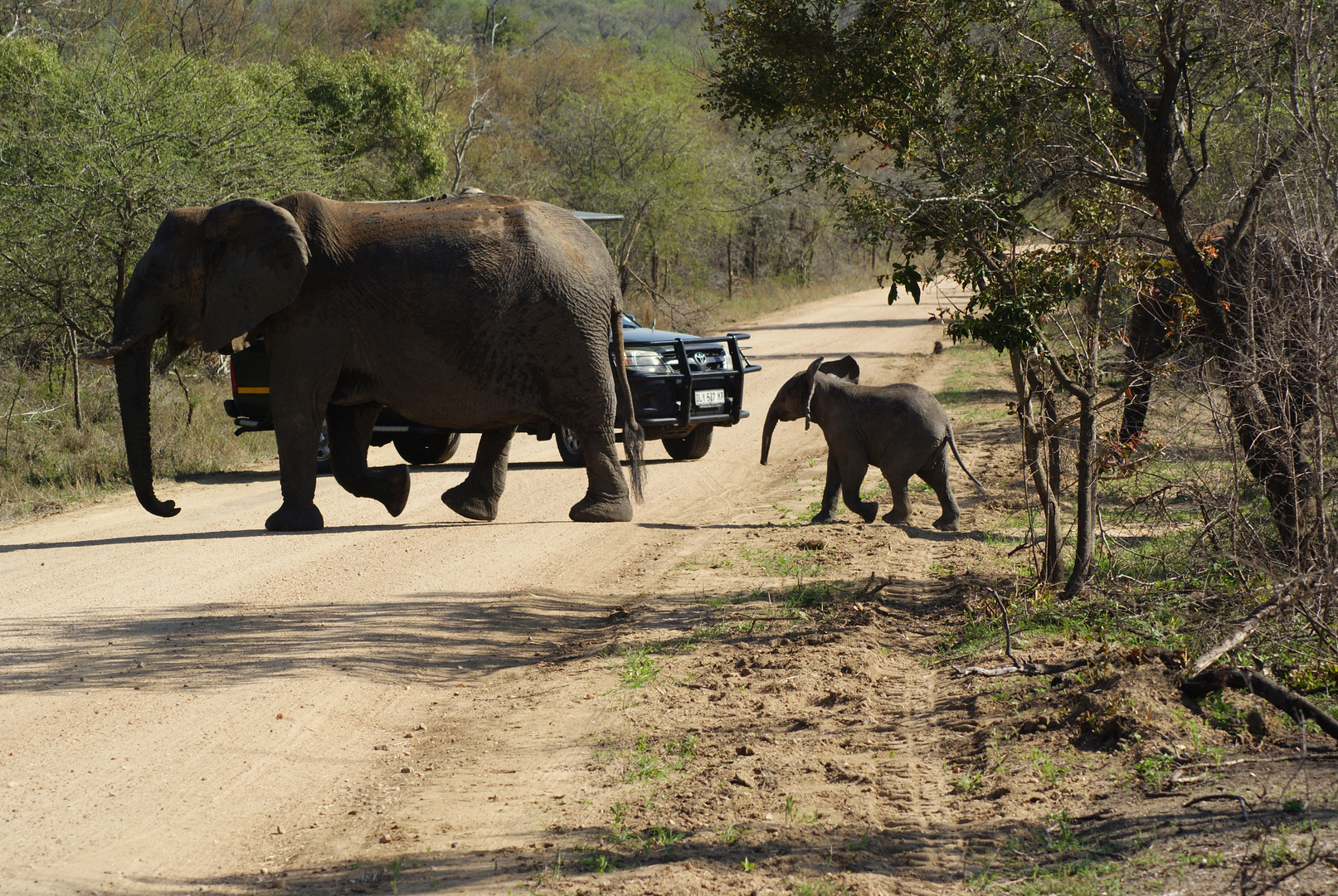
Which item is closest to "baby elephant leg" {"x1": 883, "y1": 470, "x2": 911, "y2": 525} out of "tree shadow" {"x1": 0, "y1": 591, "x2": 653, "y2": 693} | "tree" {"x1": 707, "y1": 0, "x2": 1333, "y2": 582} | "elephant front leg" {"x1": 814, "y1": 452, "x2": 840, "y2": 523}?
"elephant front leg" {"x1": 814, "y1": 452, "x2": 840, "y2": 523}

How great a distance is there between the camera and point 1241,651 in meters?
5.16

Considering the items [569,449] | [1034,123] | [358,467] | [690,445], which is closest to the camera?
[1034,123]

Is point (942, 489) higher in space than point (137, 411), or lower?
lower

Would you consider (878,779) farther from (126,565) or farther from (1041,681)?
(126,565)

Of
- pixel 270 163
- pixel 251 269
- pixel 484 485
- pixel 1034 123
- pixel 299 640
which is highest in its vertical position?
pixel 270 163

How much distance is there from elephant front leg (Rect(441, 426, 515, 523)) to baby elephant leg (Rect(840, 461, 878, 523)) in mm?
2900

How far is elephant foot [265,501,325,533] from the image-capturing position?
959cm

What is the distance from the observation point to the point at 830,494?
9.66m

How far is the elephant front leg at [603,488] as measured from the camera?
980 centimetres

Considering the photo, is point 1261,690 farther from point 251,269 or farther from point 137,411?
point 137,411

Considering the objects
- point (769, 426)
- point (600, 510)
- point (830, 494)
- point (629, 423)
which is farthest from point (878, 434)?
point (600, 510)

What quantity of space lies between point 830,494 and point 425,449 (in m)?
5.58

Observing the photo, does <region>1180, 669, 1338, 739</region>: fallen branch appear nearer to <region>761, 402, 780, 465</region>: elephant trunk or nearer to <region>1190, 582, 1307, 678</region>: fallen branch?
<region>1190, 582, 1307, 678</region>: fallen branch

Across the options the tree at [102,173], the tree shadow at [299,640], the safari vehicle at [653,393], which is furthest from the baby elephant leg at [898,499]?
the tree at [102,173]
